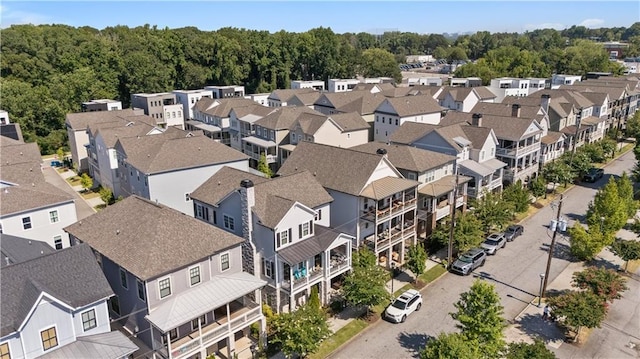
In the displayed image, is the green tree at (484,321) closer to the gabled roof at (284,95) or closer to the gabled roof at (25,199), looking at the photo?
the gabled roof at (25,199)

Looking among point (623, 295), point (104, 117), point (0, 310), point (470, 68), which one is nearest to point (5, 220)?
point (0, 310)

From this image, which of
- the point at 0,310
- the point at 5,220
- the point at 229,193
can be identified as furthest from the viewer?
the point at 5,220

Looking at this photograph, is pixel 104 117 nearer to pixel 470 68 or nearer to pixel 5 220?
pixel 5 220

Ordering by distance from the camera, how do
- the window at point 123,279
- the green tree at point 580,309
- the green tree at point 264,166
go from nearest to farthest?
the window at point 123,279, the green tree at point 580,309, the green tree at point 264,166

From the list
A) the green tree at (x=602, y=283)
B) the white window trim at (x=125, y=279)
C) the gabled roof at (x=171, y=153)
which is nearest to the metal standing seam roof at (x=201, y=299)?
the white window trim at (x=125, y=279)

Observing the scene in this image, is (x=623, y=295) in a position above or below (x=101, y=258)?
below

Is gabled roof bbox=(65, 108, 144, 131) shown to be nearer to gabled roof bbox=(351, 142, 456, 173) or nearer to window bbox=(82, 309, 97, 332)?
gabled roof bbox=(351, 142, 456, 173)
